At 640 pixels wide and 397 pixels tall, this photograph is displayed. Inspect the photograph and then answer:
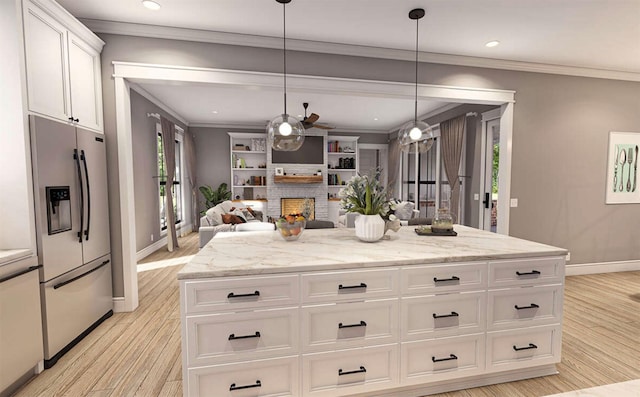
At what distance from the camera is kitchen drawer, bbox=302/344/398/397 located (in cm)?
176

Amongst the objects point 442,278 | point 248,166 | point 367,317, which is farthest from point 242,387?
point 248,166

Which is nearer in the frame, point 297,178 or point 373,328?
point 373,328

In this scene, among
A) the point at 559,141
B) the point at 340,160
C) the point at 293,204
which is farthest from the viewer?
the point at 340,160

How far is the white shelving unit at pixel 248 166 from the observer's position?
817 cm

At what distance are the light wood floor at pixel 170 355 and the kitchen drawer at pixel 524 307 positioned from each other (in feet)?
1.51

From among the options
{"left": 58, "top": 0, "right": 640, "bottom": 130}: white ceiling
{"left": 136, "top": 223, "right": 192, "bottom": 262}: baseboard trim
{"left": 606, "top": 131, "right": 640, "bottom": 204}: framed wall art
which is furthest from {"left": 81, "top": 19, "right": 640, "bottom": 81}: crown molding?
{"left": 136, "top": 223, "right": 192, "bottom": 262}: baseboard trim

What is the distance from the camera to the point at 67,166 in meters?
2.46

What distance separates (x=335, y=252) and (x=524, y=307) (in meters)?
1.32

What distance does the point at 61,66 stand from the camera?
2484 millimetres

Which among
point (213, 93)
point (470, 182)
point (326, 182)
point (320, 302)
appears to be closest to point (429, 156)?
point (470, 182)

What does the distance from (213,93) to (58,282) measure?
3.94m

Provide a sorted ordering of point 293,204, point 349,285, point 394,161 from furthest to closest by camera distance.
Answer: point 394,161, point 293,204, point 349,285

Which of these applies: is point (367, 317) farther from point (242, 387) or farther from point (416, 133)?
point (416, 133)

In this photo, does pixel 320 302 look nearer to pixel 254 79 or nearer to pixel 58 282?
pixel 58 282
